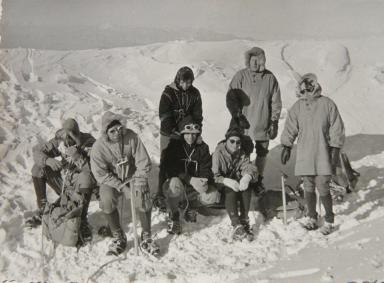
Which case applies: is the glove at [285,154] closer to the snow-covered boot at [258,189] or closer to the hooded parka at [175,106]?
the snow-covered boot at [258,189]

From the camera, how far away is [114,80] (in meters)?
8.63

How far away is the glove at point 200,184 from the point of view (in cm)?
432

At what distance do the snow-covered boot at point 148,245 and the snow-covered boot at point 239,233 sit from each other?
2.27 ft

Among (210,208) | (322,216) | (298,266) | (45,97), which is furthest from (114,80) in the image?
(298,266)

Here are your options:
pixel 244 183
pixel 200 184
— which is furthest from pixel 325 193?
pixel 200 184

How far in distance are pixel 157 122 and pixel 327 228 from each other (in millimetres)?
3522

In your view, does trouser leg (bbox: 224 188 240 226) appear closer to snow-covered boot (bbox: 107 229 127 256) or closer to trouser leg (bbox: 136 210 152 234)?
trouser leg (bbox: 136 210 152 234)

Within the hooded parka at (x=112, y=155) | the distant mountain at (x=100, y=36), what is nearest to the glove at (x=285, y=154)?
the hooded parka at (x=112, y=155)

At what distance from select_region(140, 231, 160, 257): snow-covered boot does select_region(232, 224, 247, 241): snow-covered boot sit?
691 millimetres

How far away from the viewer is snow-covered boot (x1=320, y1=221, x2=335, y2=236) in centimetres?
420

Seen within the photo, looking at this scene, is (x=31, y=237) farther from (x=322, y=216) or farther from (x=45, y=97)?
(x=45, y=97)

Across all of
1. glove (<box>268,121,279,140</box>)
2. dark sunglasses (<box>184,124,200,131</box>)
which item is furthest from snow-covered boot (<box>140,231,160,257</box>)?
glove (<box>268,121,279,140</box>)

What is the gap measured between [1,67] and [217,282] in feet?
18.8

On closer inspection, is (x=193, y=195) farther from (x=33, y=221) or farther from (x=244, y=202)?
(x=33, y=221)
